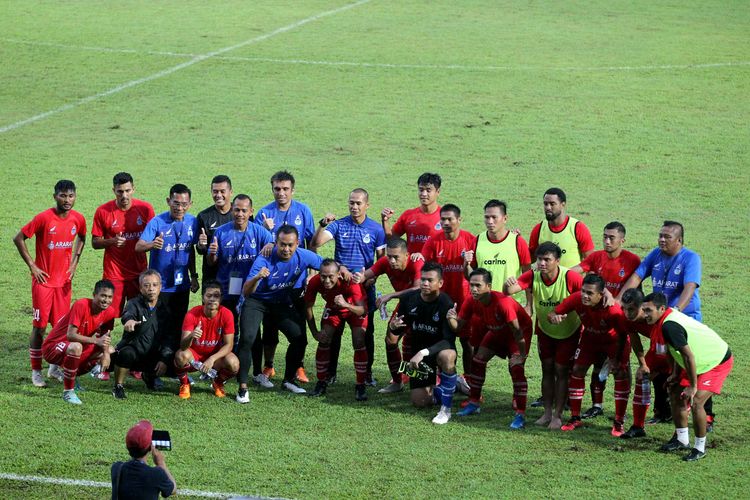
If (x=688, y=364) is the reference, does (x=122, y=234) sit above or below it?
above

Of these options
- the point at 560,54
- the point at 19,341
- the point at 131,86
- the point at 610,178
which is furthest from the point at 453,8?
the point at 19,341

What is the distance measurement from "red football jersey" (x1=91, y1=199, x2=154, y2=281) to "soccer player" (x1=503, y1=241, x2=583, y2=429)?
4229 millimetres

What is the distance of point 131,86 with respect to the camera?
27.0 meters

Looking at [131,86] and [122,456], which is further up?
[131,86]

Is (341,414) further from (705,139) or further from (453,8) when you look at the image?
(453,8)

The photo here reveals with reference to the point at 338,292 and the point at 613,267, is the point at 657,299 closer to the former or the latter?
the point at 613,267

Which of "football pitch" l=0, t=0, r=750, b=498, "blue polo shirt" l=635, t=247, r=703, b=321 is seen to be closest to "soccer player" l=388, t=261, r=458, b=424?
"football pitch" l=0, t=0, r=750, b=498

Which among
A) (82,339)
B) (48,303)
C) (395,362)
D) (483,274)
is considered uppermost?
(483,274)

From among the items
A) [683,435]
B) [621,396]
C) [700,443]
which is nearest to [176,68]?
[621,396]

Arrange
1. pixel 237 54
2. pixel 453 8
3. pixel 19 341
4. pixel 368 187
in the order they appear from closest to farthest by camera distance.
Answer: pixel 19 341 < pixel 368 187 < pixel 237 54 < pixel 453 8

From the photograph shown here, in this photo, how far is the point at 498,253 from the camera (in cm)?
1234

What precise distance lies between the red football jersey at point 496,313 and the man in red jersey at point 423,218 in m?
1.34

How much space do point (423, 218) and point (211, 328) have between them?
272 centimetres

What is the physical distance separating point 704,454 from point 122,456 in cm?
527
